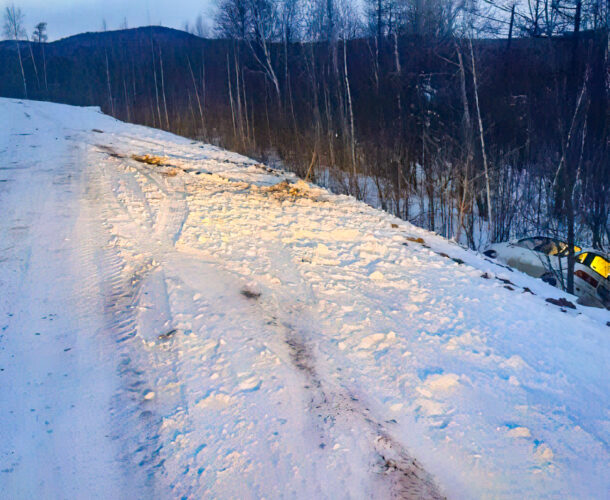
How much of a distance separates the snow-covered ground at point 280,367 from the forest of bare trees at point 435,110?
5.98 meters

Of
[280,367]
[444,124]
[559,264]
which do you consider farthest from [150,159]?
[444,124]

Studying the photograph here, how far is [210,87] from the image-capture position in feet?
106

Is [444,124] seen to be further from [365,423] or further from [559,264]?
[365,423]

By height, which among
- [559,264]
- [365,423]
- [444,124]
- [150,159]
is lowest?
[559,264]

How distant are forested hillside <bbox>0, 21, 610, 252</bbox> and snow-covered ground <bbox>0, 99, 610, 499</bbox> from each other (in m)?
5.89

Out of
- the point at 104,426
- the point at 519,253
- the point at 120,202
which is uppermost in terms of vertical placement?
the point at 120,202

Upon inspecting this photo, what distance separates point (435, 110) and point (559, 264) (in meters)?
10.2

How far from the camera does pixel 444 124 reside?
17359 millimetres

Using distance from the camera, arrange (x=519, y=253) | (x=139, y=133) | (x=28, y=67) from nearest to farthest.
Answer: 1. (x=519, y=253)
2. (x=139, y=133)
3. (x=28, y=67)

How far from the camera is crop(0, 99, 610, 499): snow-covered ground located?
8.73 ft

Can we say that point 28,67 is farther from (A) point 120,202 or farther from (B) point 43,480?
(B) point 43,480

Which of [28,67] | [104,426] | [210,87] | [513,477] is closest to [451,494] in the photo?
[513,477]

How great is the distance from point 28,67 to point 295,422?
58.6 meters

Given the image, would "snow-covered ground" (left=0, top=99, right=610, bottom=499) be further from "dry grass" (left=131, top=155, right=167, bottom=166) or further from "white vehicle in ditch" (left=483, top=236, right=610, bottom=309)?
"white vehicle in ditch" (left=483, top=236, right=610, bottom=309)
